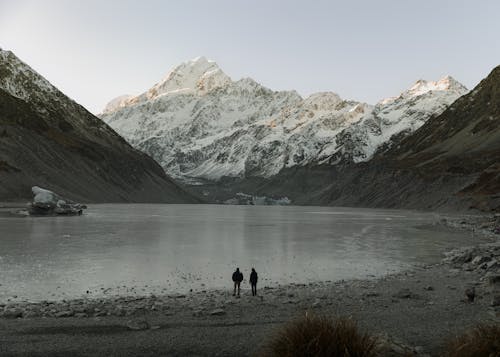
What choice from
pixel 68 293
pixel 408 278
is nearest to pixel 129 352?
pixel 68 293

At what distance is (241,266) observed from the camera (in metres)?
39.5

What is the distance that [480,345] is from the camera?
1166cm

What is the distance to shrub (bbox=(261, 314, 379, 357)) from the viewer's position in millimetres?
11703

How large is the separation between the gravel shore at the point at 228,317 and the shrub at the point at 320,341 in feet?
8.41

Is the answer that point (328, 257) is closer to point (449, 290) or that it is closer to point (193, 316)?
point (449, 290)

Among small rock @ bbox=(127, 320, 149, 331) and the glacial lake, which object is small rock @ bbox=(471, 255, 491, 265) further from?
small rock @ bbox=(127, 320, 149, 331)

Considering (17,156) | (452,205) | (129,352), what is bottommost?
(129,352)

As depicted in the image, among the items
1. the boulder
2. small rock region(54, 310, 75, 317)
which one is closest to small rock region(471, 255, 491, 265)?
small rock region(54, 310, 75, 317)

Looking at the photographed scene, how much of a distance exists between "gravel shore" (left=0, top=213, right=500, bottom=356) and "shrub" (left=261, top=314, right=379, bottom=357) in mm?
2564

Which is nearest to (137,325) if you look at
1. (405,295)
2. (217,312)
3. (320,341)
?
(217,312)

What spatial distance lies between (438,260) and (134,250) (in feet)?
88.9

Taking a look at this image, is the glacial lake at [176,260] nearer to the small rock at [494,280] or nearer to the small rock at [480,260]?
the small rock at [480,260]

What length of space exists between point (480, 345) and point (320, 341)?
11.7ft

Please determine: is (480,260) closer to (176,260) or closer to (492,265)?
(492,265)
